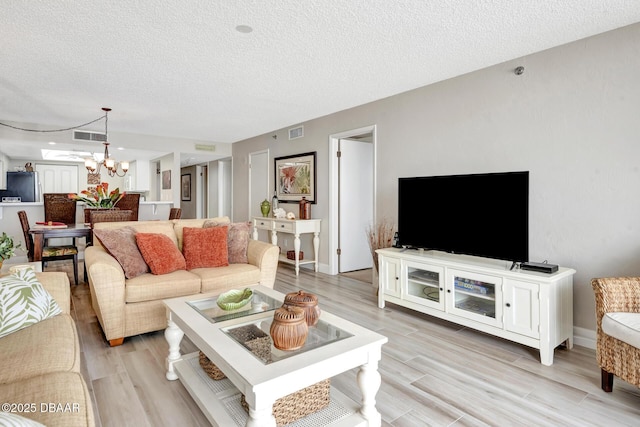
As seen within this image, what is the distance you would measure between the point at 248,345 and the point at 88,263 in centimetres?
178

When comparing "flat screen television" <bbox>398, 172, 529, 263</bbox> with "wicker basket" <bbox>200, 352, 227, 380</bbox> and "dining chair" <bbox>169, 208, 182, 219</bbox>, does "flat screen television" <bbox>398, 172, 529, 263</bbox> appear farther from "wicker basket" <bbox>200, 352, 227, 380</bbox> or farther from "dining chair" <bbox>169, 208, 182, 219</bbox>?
"dining chair" <bbox>169, 208, 182, 219</bbox>

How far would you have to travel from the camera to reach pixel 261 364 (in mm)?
1420

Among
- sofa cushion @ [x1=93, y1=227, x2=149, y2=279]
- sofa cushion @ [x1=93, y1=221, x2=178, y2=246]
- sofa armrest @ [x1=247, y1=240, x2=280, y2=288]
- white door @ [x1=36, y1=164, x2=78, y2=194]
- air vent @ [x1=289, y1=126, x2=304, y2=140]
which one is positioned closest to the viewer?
sofa cushion @ [x1=93, y1=227, x2=149, y2=279]

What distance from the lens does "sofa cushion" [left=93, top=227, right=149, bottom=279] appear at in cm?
283

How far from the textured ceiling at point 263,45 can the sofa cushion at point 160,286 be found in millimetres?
1843

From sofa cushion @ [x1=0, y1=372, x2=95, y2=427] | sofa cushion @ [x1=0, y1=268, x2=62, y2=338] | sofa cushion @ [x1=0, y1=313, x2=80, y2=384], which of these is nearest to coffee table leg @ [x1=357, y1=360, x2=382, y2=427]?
sofa cushion @ [x1=0, y1=372, x2=95, y2=427]

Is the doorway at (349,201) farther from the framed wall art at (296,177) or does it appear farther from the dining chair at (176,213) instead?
the dining chair at (176,213)

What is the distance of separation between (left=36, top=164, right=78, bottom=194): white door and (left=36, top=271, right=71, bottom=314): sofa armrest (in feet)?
30.2

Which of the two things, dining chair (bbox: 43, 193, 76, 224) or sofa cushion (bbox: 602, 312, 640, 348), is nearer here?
sofa cushion (bbox: 602, 312, 640, 348)

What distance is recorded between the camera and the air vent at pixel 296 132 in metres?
5.50

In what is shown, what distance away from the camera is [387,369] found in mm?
2281

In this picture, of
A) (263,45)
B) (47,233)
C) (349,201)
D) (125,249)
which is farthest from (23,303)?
(349,201)

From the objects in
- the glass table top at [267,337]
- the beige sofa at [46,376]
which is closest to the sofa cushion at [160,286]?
the beige sofa at [46,376]

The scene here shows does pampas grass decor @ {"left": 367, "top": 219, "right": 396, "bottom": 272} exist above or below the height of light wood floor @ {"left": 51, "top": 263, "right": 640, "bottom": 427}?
above
